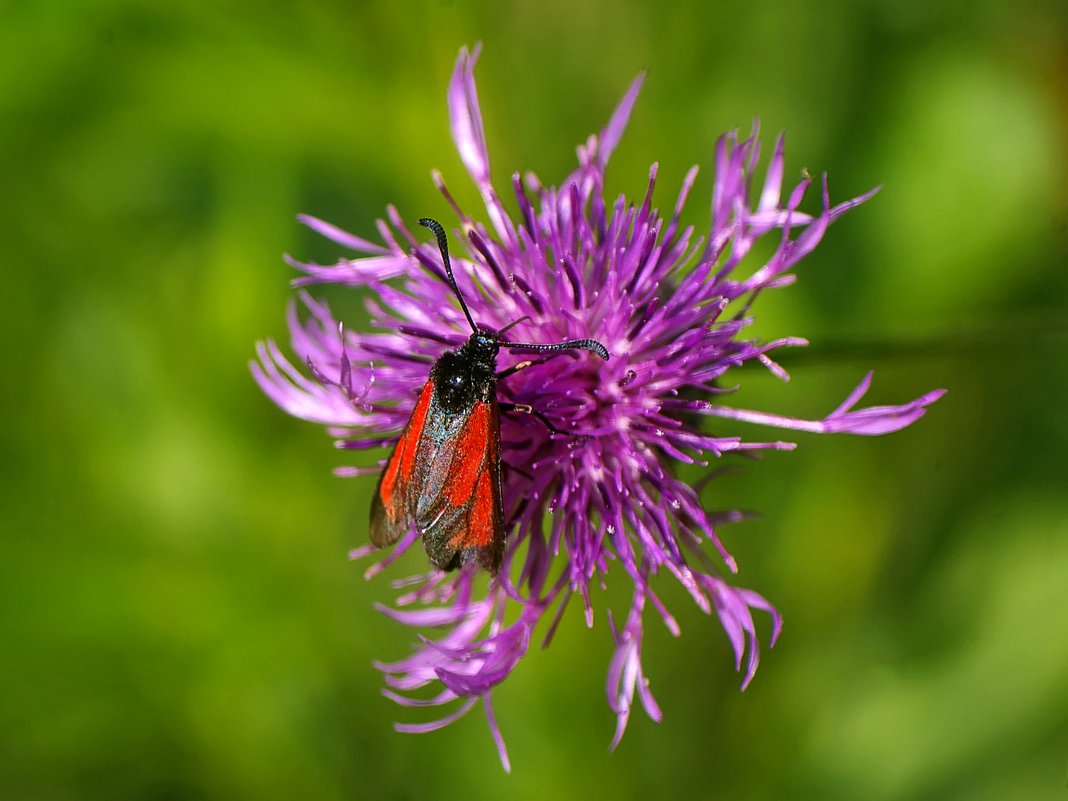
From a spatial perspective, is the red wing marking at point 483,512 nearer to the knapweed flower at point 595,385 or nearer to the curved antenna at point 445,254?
the knapweed flower at point 595,385

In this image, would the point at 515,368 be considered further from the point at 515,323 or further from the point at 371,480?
the point at 371,480

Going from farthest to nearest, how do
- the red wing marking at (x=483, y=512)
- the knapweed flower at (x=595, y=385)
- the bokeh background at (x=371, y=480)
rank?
the bokeh background at (x=371, y=480) < the knapweed flower at (x=595, y=385) < the red wing marking at (x=483, y=512)

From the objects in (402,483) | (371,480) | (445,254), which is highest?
(445,254)

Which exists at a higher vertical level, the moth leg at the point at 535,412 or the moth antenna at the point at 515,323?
the moth antenna at the point at 515,323

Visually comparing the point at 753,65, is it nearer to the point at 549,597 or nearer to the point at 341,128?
the point at 341,128

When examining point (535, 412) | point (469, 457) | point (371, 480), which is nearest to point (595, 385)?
point (535, 412)

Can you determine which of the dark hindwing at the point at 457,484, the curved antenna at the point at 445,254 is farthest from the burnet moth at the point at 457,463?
the curved antenna at the point at 445,254

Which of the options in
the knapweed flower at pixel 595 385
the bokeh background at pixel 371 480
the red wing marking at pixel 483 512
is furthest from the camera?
the bokeh background at pixel 371 480

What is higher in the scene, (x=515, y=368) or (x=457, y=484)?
(x=515, y=368)
